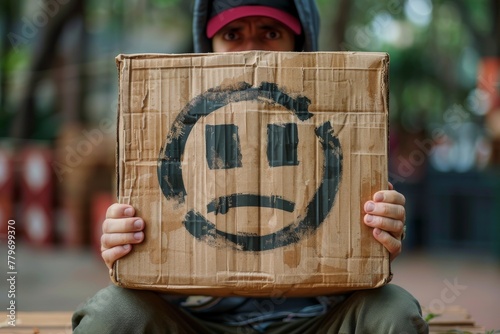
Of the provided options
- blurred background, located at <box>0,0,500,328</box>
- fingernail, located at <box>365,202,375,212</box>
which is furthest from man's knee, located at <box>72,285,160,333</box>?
blurred background, located at <box>0,0,500,328</box>

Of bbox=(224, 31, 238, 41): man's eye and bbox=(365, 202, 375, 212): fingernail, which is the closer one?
bbox=(365, 202, 375, 212): fingernail

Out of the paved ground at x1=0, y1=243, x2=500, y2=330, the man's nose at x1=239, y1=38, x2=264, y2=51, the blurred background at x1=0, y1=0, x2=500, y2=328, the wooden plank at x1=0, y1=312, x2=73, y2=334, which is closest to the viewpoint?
the man's nose at x1=239, y1=38, x2=264, y2=51

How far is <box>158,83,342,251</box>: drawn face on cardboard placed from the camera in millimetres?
1613

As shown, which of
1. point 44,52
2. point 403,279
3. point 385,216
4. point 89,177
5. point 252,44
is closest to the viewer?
point 385,216

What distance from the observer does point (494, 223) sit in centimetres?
603

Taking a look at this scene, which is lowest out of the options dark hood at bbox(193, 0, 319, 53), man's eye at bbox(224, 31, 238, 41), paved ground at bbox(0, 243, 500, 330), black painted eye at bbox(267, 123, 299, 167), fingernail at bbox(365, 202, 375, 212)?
paved ground at bbox(0, 243, 500, 330)

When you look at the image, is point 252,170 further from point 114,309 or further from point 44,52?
point 44,52

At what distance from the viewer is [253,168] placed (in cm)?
162

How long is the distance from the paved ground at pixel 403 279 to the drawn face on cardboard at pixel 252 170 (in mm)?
2592

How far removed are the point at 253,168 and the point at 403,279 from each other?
4432mm

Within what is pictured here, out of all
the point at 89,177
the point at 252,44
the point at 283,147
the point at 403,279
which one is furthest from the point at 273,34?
the point at 89,177

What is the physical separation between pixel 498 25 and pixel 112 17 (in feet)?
24.6

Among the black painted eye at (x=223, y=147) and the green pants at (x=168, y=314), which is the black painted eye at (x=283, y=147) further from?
the green pants at (x=168, y=314)

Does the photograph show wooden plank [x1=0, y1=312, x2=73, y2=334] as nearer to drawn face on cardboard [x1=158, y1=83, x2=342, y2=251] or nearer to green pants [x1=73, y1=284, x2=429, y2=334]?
green pants [x1=73, y1=284, x2=429, y2=334]
